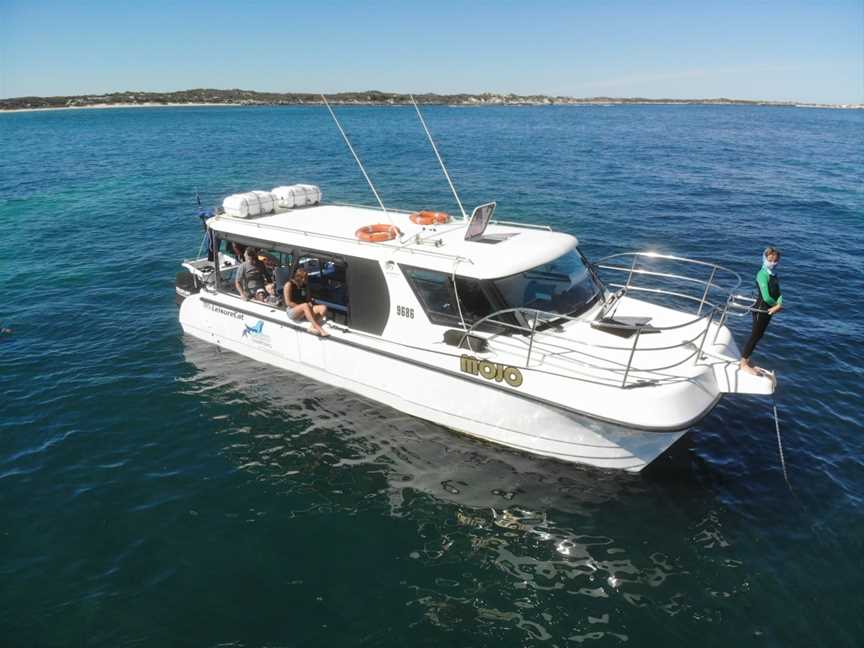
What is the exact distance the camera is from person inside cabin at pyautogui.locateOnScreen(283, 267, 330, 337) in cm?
1024

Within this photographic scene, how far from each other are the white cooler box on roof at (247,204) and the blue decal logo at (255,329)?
255 centimetres

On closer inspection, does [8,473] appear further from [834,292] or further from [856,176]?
[856,176]

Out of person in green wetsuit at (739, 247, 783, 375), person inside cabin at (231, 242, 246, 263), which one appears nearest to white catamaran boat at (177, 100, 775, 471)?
person in green wetsuit at (739, 247, 783, 375)

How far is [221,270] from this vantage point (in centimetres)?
1283

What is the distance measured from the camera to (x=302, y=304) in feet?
34.0

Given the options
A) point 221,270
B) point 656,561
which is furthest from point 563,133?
point 656,561

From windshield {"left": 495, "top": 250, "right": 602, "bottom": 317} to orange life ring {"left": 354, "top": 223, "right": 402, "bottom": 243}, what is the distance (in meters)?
2.54

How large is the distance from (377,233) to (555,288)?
11.4 feet

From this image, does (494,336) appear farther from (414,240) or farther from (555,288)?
(414,240)

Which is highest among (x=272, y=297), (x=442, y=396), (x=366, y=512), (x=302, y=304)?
(x=302, y=304)

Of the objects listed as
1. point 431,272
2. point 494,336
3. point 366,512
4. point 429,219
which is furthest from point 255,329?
point 494,336

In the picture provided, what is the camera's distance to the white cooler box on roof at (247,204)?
466 inches

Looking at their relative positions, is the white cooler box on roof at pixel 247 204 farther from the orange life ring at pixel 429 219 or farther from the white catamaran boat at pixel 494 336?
the orange life ring at pixel 429 219

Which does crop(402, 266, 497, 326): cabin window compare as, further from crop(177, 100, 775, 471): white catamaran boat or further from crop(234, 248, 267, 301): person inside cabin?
crop(234, 248, 267, 301): person inside cabin
